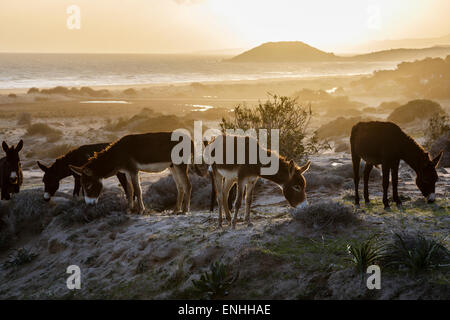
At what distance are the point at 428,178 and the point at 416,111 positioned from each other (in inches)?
1105

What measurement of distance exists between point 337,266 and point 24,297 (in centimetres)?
609

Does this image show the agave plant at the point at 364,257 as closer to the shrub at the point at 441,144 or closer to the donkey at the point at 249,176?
the donkey at the point at 249,176

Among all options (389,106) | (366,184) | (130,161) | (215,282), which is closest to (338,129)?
(389,106)

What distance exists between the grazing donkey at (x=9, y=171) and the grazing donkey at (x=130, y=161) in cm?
367

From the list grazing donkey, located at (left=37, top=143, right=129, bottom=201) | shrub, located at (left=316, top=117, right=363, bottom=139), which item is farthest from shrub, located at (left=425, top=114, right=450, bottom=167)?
grazing donkey, located at (left=37, top=143, right=129, bottom=201)

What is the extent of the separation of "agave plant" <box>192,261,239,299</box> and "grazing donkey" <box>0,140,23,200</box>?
8.78m

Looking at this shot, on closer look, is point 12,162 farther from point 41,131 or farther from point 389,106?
point 389,106

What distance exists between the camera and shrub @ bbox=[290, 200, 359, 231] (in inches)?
327

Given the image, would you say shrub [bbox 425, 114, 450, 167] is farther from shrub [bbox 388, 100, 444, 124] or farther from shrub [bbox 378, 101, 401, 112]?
shrub [bbox 378, 101, 401, 112]

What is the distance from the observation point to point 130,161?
10.6 meters

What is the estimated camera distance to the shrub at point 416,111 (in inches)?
1355

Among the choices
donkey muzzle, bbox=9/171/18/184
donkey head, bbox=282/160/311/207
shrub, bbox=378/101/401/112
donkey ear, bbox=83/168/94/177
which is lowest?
donkey muzzle, bbox=9/171/18/184
